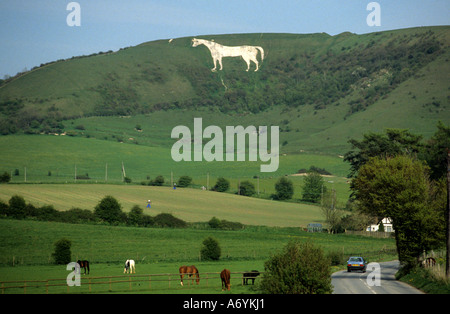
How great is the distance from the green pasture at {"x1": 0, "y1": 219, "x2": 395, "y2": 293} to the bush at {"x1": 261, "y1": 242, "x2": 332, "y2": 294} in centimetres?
652

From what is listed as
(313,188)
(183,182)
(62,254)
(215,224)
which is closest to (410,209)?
(62,254)

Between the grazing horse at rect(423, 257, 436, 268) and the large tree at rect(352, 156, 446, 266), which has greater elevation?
the large tree at rect(352, 156, 446, 266)

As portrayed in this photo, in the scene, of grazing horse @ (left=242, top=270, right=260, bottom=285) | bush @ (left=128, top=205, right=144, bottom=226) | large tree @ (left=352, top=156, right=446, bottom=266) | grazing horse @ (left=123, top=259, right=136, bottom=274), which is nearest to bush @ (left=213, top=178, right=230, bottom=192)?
bush @ (left=128, top=205, right=144, bottom=226)

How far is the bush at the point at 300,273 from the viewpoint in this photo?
32.2m

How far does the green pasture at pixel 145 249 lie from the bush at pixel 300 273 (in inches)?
257

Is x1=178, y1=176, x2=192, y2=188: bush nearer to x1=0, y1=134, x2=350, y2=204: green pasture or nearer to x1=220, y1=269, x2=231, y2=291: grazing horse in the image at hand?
x1=0, y1=134, x2=350, y2=204: green pasture

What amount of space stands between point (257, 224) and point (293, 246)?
214ft

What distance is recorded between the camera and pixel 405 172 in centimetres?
5416

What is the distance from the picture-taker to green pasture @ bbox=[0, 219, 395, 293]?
47438 mm

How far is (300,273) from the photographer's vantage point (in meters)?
32.5

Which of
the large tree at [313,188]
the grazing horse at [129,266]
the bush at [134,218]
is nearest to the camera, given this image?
the grazing horse at [129,266]

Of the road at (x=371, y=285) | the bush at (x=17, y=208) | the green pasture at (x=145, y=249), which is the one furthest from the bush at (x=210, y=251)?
the bush at (x=17, y=208)

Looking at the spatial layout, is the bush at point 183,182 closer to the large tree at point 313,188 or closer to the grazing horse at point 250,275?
the large tree at point 313,188
